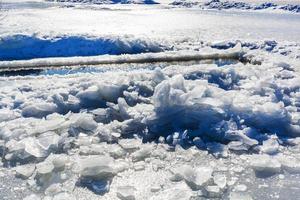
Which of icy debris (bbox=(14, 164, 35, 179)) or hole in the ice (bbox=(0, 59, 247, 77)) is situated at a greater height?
icy debris (bbox=(14, 164, 35, 179))

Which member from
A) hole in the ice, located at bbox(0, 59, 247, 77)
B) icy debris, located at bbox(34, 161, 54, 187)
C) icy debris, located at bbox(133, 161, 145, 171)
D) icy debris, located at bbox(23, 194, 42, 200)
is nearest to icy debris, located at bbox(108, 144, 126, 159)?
icy debris, located at bbox(133, 161, 145, 171)

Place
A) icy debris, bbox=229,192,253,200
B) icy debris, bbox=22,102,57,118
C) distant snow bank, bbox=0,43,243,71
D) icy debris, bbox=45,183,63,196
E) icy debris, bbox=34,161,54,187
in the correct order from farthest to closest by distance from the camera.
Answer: distant snow bank, bbox=0,43,243,71 < icy debris, bbox=22,102,57,118 < icy debris, bbox=34,161,54,187 < icy debris, bbox=45,183,63,196 < icy debris, bbox=229,192,253,200

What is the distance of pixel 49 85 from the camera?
4973 mm

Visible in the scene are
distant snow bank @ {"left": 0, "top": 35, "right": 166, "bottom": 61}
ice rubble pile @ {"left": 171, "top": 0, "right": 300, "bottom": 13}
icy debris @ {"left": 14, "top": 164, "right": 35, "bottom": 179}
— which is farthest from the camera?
ice rubble pile @ {"left": 171, "top": 0, "right": 300, "bottom": 13}

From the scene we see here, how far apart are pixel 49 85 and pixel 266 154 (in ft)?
9.57

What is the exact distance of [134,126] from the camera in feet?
12.4

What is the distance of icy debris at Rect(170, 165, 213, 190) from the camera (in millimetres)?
2805

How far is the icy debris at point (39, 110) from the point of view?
4.07m

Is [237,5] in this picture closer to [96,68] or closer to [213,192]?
[96,68]

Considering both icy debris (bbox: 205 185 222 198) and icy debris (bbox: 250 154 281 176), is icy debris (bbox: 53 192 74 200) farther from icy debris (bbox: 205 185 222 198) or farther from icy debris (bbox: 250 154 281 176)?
icy debris (bbox: 250 154 281 176)

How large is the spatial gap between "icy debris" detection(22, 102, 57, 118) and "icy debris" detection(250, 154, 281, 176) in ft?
7.12

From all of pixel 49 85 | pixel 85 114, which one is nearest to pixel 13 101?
pixel 49 85

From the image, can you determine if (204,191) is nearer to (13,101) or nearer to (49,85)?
(13,101)

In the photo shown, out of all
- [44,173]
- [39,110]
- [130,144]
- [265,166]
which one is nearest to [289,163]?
[265,166]
